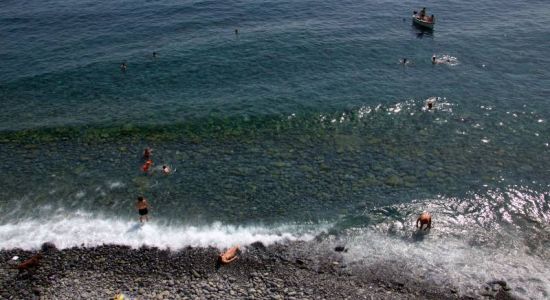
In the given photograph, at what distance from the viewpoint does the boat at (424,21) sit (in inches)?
2498

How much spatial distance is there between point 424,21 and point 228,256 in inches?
2037

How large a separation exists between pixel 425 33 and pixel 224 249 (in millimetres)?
49366

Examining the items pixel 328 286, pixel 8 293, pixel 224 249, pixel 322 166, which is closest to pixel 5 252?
pixel 8 293

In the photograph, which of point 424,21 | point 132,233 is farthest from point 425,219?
point 424,21

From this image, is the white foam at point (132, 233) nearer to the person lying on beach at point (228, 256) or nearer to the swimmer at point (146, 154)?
the person lying on beach at point (228, 256)

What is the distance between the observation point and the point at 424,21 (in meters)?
63.8

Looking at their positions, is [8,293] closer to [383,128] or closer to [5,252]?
[5,252]

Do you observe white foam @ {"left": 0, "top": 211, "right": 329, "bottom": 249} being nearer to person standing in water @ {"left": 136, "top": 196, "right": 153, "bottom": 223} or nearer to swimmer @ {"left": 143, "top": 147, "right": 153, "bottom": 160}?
person standing in water @ {"left": 136, "top": 196, "right": 153, "bottom": 223}

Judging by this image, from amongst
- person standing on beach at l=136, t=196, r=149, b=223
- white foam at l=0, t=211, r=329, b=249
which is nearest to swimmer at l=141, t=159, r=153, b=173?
person standing on beach at l=136, t=196, r=149, b=223

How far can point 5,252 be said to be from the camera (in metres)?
29.2

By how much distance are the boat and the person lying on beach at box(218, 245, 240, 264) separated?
50.5m

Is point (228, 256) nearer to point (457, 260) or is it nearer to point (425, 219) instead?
point (425, 219)

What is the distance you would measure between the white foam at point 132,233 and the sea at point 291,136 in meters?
0.14

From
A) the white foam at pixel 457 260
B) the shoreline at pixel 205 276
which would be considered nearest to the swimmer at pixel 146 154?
the shoreline at pixel 205 276
